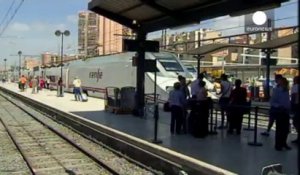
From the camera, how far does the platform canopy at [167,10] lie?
44.4 ft

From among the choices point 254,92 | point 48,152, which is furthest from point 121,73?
point 48,152

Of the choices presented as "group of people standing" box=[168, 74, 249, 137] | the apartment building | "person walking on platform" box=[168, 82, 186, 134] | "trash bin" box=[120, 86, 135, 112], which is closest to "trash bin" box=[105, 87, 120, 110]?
"trash bin" box=[120, 86, 135, 112]

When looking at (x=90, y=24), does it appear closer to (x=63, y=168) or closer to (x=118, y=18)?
(x=118, y=18)

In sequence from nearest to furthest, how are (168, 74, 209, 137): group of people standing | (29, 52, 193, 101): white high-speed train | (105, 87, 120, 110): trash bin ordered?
1. (168, 74, 209, 137): group of people standing
2. (105, 87, 120, 110): trash bin
3. (29, 52, 193, 101): white high-speed train

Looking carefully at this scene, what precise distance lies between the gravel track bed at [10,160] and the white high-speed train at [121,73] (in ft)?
45.7

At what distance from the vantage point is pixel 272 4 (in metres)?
12.1

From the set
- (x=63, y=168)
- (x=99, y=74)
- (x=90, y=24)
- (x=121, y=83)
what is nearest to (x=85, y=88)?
(x=99, y=74)

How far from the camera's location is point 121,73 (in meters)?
34.8

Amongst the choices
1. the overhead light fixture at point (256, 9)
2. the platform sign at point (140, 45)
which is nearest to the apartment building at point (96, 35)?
the platform sign at point (140, 45)

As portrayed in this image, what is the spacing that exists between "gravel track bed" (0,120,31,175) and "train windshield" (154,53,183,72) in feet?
54.9

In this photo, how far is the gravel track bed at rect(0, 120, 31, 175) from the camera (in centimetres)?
1184

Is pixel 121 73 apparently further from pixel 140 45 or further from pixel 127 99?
pixel 140 45

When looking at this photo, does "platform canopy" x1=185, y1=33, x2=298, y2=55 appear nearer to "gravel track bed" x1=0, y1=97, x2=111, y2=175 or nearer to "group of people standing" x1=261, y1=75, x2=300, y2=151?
"group of people standing" x1=261, y1=75, x2=300, y2=151

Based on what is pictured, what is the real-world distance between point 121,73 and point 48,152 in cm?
2016
